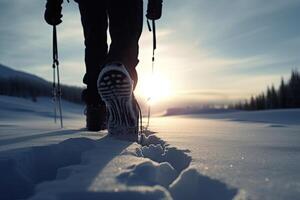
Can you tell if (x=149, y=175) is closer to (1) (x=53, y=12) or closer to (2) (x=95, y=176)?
(2) (x=95, y=176)

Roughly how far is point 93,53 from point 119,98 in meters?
0.74

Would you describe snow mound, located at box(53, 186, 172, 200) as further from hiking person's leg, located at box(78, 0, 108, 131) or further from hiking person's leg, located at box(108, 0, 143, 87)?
hiking person's leg, located at box(78, 0, 108, 131)

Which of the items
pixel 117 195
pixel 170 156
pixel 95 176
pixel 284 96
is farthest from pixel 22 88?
pixel 117 195

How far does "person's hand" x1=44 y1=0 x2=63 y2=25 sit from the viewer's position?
242cm

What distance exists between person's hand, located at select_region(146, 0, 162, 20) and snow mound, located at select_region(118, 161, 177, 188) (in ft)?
5.42

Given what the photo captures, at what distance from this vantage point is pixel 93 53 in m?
2.41

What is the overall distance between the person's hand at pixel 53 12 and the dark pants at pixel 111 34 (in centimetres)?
17

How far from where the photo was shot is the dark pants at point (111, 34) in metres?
2.00

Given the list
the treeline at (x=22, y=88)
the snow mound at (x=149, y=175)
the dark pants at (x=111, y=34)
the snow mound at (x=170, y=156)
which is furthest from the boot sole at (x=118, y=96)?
the treeline at (x=22, y=88)

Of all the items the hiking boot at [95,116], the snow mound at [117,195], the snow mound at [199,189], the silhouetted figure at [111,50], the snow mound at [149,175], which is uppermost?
the silhouetted figure at [111,50]

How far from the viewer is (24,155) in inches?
43.7

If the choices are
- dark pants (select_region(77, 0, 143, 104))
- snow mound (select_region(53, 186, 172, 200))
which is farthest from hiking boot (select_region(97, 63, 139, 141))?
snow mound (select_region(53, 186, 172, 200))

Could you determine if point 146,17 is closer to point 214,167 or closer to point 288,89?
point 214,167

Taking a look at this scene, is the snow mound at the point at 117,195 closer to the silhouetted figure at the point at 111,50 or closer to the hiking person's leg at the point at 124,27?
the silhouetted figure at the point at 111,50
